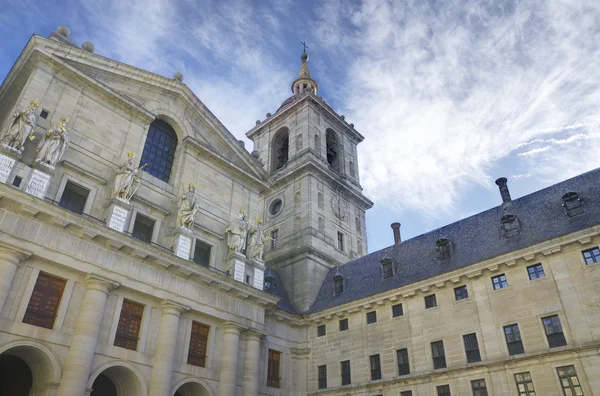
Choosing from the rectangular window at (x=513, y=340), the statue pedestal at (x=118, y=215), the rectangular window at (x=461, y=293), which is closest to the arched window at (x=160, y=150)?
the statue pedestal at (x=118, y=215)

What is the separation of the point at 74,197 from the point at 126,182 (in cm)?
261

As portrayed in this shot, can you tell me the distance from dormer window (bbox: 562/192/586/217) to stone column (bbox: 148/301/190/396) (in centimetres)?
2113

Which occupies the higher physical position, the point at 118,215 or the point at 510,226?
the point at 510,226

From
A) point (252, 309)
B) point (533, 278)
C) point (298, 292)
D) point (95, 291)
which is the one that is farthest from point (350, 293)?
point (95, 291)

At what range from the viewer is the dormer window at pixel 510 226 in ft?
86.2

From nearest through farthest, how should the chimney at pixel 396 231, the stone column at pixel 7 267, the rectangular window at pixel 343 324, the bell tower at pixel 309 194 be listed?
the stone column at pixel 7 267 < the rectangular window at pixel 343 324 < the chimney at pixel 396 231 < the bell tower at pixel 309 194

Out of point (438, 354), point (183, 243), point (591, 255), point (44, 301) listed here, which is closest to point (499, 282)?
point (591, 255)

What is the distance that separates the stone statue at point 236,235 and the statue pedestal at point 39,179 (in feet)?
35.0

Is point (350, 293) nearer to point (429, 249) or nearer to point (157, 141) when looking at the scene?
point (429, 249)

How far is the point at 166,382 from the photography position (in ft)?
69.4

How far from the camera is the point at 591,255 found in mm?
21984

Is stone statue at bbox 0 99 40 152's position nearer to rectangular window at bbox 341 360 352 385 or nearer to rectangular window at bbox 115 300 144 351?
rectangular window at bbox 115 300 144 351

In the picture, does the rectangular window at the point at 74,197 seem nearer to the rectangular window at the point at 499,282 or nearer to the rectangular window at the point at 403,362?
the rectangular window at the point at 403,362

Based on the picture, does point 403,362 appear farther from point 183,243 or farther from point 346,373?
point 183,243
